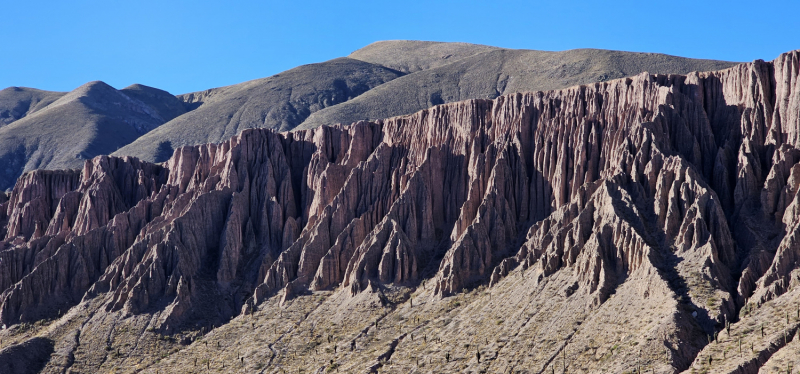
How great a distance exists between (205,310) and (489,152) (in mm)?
37699

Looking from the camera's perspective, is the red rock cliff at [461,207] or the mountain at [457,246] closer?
the mountain at [457,246]

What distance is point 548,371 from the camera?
247 feet

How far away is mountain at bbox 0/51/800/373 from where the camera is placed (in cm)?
7925

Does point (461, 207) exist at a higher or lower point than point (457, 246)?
higher

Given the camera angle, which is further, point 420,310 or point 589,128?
point 589,128

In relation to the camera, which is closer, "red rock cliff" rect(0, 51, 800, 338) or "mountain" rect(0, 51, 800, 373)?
"mountain" rect(0, 51, 800, 373)

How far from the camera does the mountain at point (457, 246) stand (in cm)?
7925

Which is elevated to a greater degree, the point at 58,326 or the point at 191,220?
the point at 191,220

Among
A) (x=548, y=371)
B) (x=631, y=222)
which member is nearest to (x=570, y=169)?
(x=631, y=222)

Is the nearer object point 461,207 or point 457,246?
point 457,246

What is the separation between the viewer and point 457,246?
326 feet

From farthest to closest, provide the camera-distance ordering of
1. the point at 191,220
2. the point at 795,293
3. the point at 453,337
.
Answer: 1. the point at 191,220
2. the point at 453,337
3. the point at 795,293

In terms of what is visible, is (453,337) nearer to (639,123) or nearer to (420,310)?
(420,310)

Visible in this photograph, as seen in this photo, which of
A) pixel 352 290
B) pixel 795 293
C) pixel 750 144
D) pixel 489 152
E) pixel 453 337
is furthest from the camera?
pixel 489 152
